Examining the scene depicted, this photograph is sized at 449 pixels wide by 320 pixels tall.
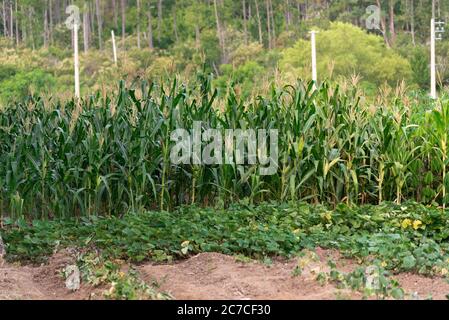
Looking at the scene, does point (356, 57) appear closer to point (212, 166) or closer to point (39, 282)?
point (212, 166)

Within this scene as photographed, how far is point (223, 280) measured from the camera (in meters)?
5.00

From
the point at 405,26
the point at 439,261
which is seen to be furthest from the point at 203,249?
the point at 405,26

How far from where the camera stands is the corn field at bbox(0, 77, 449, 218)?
25.5 ft

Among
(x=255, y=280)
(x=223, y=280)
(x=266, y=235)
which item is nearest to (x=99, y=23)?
(x=266, y=235)

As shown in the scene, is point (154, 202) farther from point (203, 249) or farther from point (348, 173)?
point (203, 249)

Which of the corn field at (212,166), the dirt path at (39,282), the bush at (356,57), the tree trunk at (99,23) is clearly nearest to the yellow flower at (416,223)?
the corn field at (212,166)

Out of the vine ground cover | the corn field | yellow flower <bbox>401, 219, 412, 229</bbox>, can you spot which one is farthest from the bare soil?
the corn field

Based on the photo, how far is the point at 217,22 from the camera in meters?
41.1

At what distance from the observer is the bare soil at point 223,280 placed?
4617 mm

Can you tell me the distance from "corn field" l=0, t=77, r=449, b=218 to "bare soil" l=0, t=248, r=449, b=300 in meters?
2.04

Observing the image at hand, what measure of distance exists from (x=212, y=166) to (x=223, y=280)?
3020 mm

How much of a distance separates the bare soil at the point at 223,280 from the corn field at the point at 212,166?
2039 millimetres

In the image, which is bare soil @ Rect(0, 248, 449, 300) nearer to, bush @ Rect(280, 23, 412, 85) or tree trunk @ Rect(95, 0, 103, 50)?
bush @ Rect(280, 23, 412, 85)
